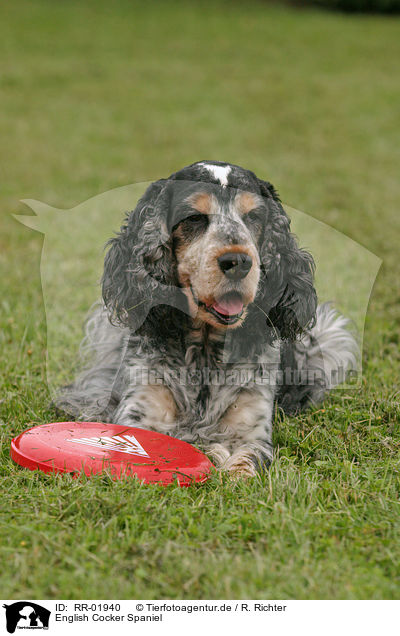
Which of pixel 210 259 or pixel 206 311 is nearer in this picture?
pixel 210 259

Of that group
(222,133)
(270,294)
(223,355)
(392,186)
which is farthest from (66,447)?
(222,133)

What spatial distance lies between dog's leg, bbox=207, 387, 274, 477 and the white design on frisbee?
0.47 m

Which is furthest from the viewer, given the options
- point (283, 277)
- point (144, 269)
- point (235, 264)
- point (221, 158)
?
point (221, 158)

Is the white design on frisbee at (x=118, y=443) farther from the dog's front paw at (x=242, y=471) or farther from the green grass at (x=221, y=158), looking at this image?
the dog's front paw at (x=242, y=471)

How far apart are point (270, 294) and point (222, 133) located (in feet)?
40.4

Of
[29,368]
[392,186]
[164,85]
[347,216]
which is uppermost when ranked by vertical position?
[164,85]

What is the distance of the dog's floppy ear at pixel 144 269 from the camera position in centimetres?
381

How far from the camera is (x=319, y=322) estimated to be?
206 inches

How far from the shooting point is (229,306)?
3.60m

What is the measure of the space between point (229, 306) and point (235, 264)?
0.27 meters

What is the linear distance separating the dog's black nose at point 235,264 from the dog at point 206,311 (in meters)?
0.03
